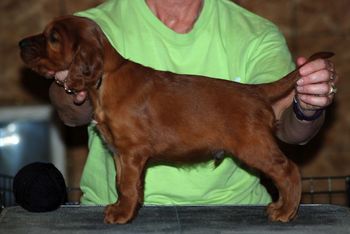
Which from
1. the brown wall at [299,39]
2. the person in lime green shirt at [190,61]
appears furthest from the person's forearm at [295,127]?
the brown wall at [299,39]

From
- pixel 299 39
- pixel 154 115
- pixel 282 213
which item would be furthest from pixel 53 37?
pixel 299 39

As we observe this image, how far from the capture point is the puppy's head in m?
1.73

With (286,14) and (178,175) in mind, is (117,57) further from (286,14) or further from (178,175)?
(286,14)

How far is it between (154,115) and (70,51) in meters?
0.23

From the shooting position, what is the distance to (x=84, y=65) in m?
1.73

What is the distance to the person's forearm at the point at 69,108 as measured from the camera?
2170 mm

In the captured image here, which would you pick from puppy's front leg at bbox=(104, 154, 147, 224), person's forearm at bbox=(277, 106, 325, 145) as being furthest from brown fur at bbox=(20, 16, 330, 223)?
person's forearm at bbox=(277, 106, 325, 145)

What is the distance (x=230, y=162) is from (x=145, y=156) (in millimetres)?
504

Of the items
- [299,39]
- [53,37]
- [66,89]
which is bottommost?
[299,39]

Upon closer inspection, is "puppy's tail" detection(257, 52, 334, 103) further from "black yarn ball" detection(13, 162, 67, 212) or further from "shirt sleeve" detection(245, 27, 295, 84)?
"black yarn ball" detection(13, 162, 67, 212)

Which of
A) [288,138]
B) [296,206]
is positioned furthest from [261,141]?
[288,138]

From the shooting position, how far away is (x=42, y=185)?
6.45 feet

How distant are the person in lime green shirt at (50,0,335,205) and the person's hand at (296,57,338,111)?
184 millimetres

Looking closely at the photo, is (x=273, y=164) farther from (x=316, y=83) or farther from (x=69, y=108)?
(x=69, y=108)
